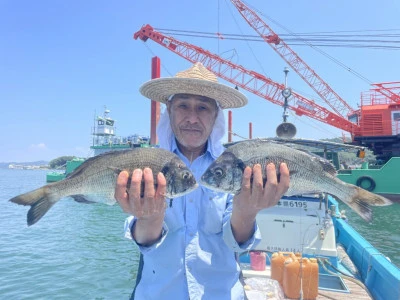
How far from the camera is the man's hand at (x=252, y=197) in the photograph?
2344 mm

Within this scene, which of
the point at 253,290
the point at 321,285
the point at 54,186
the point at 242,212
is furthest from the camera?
the point at 321,285

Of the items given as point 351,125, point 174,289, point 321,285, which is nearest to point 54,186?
point 174,289

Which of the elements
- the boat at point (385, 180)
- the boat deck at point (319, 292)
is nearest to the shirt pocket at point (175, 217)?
the boat deck at point (319, 292)

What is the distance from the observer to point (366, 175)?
19.4 metres

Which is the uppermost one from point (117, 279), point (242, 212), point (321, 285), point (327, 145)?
point (327, 145)

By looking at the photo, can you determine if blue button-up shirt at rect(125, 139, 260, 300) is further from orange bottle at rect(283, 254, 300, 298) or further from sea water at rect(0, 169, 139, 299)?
sea water at rect(0, 169, 139, 299)

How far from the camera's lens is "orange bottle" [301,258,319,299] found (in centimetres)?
493

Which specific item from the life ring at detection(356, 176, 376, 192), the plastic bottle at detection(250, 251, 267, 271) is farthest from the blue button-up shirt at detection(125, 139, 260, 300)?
the life ring at detection(356, 176, 376, 192)

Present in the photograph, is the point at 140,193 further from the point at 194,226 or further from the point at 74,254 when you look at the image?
the point at 74,254

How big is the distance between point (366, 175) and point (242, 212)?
20.1 metres

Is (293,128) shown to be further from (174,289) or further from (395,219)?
(395,219)

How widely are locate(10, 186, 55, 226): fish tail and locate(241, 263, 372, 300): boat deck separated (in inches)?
132

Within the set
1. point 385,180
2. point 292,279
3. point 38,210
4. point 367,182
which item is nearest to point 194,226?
point 38,210

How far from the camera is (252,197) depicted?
235cm
